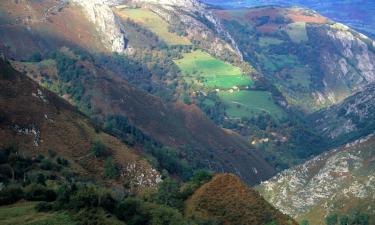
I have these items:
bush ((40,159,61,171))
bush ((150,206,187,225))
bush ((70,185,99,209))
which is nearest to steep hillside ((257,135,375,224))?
bush ((150,206,187,225))

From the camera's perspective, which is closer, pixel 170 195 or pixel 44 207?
pixel 44 207

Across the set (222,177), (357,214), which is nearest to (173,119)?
(357,214)

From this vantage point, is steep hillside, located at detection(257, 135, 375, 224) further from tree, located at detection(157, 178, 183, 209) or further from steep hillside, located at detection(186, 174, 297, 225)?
tree, located at detection(157, 178, 183, 209)

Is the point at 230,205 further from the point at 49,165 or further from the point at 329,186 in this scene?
the point at 329,186

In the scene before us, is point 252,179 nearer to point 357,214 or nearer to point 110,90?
point 110,90

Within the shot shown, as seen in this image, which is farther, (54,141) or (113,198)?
(54,141)

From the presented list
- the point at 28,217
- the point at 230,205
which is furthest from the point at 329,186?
the point at 28,217
